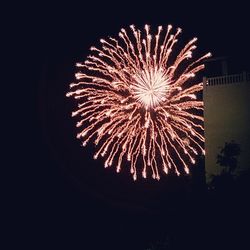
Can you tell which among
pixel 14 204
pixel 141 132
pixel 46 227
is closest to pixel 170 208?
pixel 141 132

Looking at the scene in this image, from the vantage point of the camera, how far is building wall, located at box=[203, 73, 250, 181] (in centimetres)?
1472

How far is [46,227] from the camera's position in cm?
2247

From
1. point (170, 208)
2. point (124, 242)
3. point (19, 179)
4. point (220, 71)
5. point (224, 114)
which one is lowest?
point (124, 242)

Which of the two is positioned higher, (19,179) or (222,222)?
(19,179)

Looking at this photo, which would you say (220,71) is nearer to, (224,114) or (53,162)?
(224,114)

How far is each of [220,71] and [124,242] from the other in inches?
389

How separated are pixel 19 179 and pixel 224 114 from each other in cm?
1463

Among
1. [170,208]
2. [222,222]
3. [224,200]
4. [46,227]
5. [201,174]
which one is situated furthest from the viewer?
[46,227]

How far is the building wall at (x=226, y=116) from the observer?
14.7 meters

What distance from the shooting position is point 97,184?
25.8 metres

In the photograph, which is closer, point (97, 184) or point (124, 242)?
point (124, 242)

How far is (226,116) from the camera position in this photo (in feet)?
50.3

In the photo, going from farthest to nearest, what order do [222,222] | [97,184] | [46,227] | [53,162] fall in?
[97,184]
[53,162]
[46,227]
[222,222]

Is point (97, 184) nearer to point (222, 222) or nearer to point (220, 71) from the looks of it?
point (220, 71)
